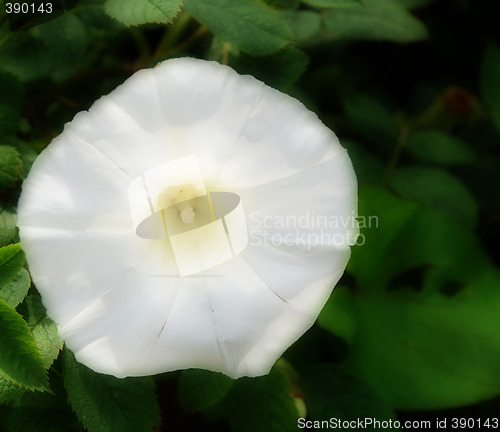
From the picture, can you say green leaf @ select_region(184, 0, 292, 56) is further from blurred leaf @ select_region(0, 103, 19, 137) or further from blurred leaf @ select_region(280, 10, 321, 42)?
blurred leaf @ select_region(0, 103, 19, 137)

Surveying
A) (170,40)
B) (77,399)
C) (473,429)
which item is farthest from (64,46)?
(473,429)

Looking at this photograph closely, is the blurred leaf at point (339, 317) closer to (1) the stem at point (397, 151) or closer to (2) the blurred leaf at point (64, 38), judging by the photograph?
(1) the stem at point (397, 151)

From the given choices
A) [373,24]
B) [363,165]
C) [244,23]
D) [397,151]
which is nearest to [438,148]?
[397,151]

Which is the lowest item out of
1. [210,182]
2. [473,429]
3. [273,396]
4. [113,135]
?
[473,429]

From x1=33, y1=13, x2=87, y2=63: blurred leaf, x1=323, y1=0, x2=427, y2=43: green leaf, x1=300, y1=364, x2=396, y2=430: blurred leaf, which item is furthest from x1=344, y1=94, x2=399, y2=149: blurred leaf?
x1=33, y1=13, x2=87, y2=63: blurred leaf

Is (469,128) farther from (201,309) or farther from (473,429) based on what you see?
(201,309)

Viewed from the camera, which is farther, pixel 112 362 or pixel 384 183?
pixel 384 183
